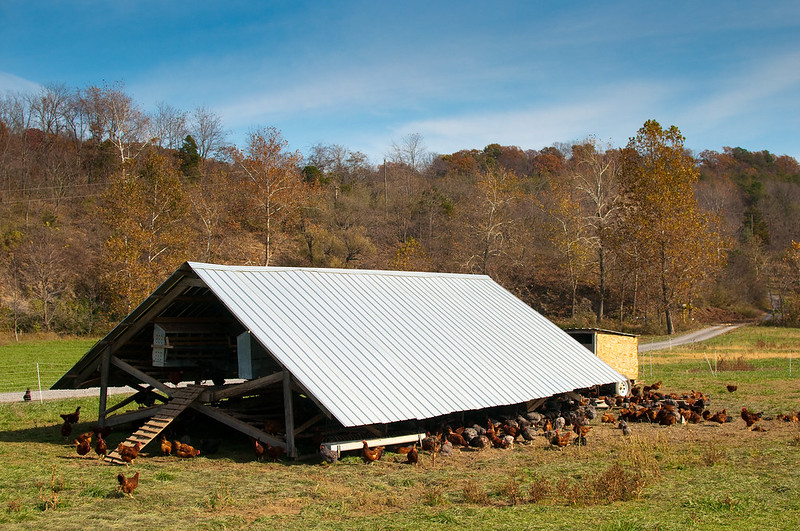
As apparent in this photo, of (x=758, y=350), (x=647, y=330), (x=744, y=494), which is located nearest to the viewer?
(x=744, y=494)

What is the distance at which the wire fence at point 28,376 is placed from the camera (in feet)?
88.9

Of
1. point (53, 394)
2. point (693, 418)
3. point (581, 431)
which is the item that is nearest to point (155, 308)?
point (581, 431)

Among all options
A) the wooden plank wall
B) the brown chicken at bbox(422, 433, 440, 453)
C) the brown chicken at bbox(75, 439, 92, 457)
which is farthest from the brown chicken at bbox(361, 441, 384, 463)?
the wooden plank wall

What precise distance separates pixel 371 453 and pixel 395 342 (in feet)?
12.2

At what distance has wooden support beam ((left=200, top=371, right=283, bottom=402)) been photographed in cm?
1446

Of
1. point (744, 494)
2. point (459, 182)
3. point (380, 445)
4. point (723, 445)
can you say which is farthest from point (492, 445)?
point (459, 182)

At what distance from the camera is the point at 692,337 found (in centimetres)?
5319

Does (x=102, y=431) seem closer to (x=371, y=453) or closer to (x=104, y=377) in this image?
(x=104, y=377)

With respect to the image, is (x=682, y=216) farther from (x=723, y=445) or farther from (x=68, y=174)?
(x=68, y=174)

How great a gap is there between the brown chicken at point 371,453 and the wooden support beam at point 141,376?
510 cm

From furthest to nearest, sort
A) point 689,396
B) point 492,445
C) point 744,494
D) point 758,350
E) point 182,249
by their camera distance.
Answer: point 182,249, point 758,350, point 689,396, point 492,445, point 744,494

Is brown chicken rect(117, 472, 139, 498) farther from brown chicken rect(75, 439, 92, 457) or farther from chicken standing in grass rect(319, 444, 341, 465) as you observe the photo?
chicken standing in grass rect(319, 444, 341, 465)

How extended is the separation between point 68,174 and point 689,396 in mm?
66840

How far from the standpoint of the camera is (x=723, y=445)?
15164 millimetres
